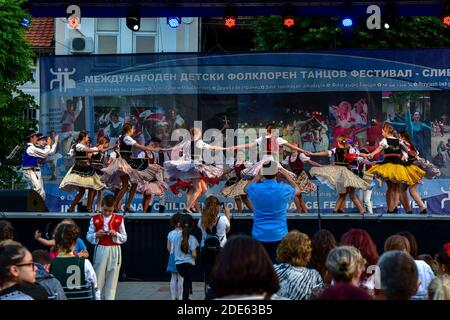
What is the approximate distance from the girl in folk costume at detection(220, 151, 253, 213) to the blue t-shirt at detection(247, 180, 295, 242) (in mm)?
6188

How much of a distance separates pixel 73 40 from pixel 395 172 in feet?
60.0

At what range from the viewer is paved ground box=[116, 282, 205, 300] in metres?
11.9

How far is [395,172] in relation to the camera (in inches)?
591

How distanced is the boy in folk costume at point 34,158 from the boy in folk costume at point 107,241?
6930mm

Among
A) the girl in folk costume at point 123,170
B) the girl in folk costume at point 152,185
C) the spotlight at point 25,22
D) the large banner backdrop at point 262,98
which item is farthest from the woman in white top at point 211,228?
the spotlight at point 25,22

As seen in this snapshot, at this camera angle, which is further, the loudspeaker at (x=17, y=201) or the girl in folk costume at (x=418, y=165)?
the girl in folk costume at (x=418, y=165)

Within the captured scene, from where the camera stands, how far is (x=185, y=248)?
10.4m

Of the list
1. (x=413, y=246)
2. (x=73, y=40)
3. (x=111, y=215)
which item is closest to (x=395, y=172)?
(x=111, y=215)

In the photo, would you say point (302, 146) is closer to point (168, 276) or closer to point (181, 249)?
point (168, 276)

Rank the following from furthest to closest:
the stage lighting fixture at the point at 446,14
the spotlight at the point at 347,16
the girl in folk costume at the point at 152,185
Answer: the spotlight at the point at 347,16, the stage lighting fixture at the point at 446,14, the girl in folk costume at the point at 152,185

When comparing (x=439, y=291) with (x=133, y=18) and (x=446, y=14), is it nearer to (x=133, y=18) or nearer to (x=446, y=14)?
(x=446, y=14)

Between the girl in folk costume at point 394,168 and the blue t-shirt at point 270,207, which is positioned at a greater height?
the girl in folk costume at point 394,168

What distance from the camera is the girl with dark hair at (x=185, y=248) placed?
10.5 m

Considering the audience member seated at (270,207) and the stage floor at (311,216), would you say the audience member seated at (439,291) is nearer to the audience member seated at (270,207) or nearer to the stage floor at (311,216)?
the audience member seated at (270,207)
